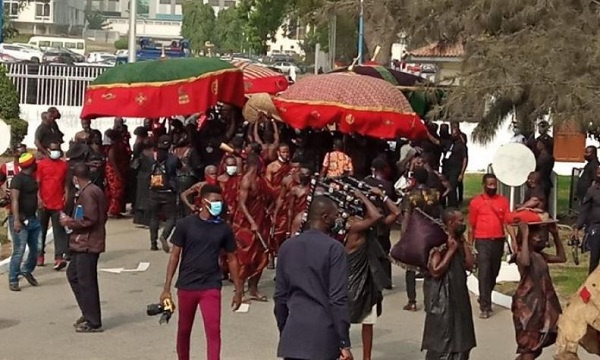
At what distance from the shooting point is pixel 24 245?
14547 millimetres

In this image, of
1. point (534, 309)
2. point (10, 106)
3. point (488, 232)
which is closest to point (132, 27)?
point (10, 106)

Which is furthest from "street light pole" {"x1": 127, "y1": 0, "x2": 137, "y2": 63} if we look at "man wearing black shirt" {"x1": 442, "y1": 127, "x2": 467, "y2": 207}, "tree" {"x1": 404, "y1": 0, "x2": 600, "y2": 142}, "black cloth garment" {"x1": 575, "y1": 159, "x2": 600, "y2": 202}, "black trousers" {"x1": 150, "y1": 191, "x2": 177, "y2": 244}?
"tree" {"x1": 404, "y1": 0, "x2": 600, "y2": 142}

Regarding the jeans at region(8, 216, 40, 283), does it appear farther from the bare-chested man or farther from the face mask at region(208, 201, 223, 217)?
the face mask at region(208, 201, 223, 217)

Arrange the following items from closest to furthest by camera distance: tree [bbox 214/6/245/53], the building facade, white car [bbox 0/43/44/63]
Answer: white car [bbox 0/43/44/63] < tree [bbox 214/6/245/53] < the building facade

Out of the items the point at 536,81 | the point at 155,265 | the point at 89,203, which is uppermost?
the point at 536,81

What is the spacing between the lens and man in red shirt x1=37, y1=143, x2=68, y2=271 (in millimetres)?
15703

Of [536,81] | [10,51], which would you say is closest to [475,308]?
[536,81]

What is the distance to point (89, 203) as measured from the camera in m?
12.3

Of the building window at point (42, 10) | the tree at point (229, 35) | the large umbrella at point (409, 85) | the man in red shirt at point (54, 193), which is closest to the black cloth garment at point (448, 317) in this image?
the man in red shirt at point (54, 193)

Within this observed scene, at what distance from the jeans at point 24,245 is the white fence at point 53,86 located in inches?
Result: 769

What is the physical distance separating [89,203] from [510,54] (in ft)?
19.2

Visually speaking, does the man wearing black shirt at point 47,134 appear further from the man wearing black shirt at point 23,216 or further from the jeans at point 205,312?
the jeans at point 205,312

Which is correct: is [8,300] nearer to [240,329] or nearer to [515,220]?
[240,329]

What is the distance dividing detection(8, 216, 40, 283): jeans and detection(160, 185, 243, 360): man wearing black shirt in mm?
4756
